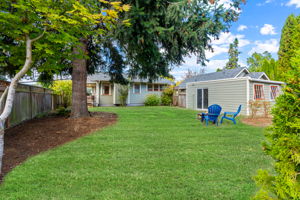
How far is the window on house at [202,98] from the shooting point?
14.6 metres

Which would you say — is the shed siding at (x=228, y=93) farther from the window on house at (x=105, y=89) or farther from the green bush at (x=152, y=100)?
the window on house at (x=105, y=89)

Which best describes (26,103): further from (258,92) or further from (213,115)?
(258,92)

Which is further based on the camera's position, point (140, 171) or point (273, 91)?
point (273, 91)

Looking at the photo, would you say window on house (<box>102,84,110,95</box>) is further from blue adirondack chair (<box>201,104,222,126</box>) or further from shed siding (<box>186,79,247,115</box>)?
blue adirondack chair (<box>201,104,222,126</box>)

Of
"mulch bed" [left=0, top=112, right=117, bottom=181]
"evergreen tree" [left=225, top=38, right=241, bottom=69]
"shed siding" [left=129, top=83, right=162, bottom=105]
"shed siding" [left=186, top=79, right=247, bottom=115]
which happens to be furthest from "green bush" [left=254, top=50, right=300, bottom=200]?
"evergreen tree" [left=225, top=38, right=241, bottom=69]

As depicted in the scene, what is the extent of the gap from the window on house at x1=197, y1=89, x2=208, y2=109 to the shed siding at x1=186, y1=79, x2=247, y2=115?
376 mm

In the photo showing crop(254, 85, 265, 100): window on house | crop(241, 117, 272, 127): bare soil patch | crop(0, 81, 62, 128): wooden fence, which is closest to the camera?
crop(0, 81, 62, 128): wooden fence

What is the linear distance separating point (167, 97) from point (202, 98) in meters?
6.30

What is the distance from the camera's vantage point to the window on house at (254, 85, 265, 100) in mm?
11906

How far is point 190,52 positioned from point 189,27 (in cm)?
162

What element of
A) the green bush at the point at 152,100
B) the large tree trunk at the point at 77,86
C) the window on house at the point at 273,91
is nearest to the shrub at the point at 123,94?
the green bush at the point at 152,100

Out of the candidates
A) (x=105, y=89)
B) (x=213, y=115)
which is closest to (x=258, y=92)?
(x=213, y=115)

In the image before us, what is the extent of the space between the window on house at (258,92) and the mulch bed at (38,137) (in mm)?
9786

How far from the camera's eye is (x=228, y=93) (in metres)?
12.8
